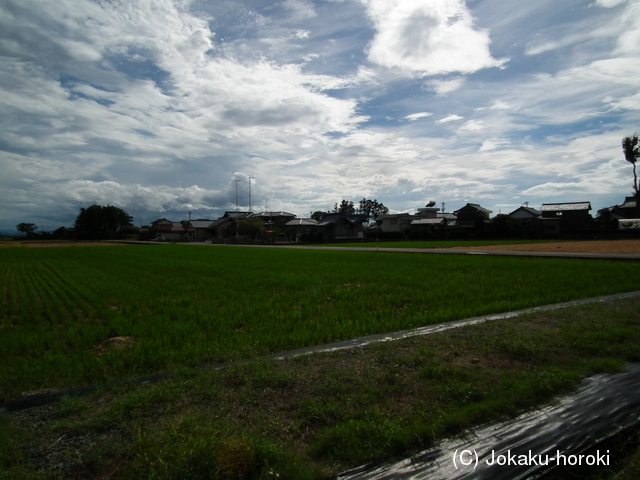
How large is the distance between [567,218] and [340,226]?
32856mm

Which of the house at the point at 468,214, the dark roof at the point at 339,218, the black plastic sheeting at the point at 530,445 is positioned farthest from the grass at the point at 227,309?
the house at the point at 468,214

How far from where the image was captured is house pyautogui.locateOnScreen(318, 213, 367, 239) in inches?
2359

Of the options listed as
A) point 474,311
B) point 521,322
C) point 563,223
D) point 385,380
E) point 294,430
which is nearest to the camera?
point 294,430

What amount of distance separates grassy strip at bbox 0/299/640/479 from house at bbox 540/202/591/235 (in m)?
54.6

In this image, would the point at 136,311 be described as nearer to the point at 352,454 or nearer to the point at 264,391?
the point at 264,391

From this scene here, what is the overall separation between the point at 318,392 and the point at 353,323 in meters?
3.11

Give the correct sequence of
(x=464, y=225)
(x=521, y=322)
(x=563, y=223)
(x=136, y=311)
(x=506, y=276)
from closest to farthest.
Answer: (x=521, y=322) < (x=136, y=311) < (x=506, y=276) < (x=563, y=223) < (x=464, y=225)

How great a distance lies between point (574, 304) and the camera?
7273 mm

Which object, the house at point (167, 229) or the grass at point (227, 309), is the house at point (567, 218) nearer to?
the grass at point (227, 309)

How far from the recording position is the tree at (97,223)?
7738 centimetres

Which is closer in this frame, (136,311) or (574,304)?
(574,304)

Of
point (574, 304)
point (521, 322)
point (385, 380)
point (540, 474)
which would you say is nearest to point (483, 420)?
point (540, 474)

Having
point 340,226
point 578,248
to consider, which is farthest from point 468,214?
point 578,248

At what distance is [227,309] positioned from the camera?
7789mm
